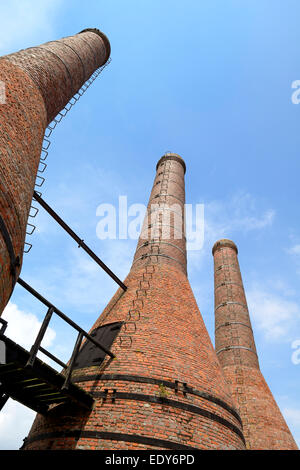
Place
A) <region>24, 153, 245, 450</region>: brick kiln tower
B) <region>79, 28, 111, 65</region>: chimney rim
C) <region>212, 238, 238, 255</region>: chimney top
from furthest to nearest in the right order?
<region>212, 238, 238, 255</region>: chimney top
<region>79, 28, 111, 65</region>: chimney rim
<region>24, 153, 245, 450</region>: brick kiln tower

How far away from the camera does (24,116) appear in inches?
259

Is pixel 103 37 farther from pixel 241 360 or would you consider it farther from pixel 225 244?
pixel 241 360

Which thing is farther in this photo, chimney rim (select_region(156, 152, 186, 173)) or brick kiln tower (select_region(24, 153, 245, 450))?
chimney rim (select_region(156, 152, 186, 173))

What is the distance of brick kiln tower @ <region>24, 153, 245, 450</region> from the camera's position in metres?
5.54

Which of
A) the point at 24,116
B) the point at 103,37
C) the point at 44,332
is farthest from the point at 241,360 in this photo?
the point at 103,37

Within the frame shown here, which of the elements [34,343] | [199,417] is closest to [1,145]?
[34,343]

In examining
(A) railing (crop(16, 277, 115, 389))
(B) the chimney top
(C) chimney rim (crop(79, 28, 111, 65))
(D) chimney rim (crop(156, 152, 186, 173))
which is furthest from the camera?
(B) the chimney top

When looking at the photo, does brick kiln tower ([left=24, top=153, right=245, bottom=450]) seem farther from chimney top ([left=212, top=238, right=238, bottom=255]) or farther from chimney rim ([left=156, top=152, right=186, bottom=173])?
chimney top ([left=212, top=238, right=238, bottom=255])

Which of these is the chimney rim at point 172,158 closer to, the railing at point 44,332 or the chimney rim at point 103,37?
the chimney rim at point 103,37

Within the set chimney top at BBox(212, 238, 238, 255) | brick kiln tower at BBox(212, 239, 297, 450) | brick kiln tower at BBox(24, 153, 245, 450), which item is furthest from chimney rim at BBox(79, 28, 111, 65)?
brick kiln tower at BBox(212, 239, 297, 450)

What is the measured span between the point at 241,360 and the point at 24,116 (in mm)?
13105

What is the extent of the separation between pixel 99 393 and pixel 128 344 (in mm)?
1275

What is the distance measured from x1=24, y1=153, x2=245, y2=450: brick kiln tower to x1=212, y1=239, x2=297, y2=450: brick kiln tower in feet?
17.1

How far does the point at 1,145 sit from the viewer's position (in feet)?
16.7
